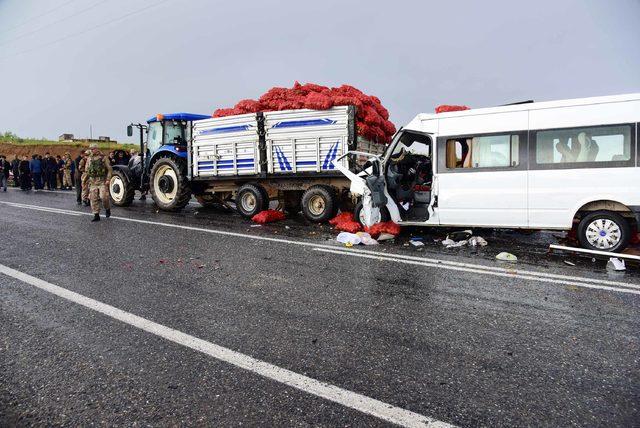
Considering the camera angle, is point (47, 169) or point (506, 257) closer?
point (506, 257)

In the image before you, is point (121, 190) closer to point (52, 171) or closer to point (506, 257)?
point (52, 171)

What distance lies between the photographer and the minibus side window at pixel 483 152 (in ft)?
22.9

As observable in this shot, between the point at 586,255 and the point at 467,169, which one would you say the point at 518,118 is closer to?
the point at 467,169

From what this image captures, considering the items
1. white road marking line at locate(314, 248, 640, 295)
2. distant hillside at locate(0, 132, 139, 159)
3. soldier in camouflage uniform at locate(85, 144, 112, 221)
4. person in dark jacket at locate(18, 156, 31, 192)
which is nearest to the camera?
white road marking line at locate(314, 248, 640, 295)

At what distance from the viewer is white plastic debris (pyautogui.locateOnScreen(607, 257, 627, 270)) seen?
219 inches

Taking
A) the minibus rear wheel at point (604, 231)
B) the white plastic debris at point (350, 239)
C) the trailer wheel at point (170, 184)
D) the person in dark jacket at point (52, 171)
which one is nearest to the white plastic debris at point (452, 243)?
the white plastic debris at point (350, 239)

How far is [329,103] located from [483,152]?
11.9ft

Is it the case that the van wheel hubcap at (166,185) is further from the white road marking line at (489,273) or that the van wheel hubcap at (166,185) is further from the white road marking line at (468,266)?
the white road marking line at (489,273)

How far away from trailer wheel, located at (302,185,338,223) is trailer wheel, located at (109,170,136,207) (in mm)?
6595

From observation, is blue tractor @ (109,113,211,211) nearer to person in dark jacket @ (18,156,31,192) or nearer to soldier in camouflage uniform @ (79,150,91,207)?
soldier in camouflage uniform @ (79,150,91,207)

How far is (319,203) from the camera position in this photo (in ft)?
31.8

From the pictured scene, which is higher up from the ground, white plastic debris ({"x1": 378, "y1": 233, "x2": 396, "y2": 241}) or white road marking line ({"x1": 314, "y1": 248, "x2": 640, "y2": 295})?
white plastic debris ({"x1": 378, "y1": 233, "x2": 396, "y2": 241})

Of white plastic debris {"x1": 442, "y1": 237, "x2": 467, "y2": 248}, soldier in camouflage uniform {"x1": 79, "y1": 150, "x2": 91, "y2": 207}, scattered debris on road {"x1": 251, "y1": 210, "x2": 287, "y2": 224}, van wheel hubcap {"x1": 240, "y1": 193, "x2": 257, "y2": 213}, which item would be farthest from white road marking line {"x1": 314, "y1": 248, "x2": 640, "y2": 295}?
soldier in camouflage uniform {"x1": 79, "y1": 150, "x2": 91, "y2": 207}

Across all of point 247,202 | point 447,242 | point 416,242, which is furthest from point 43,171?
point 447,242
